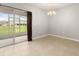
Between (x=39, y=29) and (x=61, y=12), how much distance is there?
2.00m

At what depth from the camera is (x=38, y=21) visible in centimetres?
609

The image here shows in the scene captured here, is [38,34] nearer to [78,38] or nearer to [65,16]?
[65,16]

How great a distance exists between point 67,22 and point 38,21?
6.44ft

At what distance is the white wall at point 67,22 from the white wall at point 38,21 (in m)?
0.70

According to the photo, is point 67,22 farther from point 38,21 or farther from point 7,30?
point 7,30

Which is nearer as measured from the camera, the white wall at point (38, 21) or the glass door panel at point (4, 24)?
the glass door panel at point (4, 24)

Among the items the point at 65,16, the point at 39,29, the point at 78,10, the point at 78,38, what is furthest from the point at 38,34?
the point at 78,10

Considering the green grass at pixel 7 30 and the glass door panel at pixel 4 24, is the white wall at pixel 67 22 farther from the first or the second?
the glass door panel at pixel 4 24

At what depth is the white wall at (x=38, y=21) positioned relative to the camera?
5555 mm

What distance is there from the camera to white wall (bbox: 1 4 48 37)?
219 inches

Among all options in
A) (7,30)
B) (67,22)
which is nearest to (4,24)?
(7,30)

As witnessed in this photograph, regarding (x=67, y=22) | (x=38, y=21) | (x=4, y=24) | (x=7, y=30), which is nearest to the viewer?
(x=4, y=24)

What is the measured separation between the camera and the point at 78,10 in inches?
197

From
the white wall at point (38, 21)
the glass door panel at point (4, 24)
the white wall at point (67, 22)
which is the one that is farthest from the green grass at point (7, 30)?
the white wall at point (67, 22)
